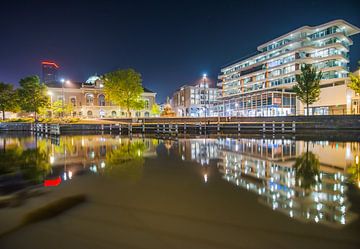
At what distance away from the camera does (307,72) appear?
44.0 meters

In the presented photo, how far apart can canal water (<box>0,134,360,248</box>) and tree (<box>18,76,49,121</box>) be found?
1956 inches

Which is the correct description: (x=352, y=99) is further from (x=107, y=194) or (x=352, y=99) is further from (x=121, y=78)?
(x=107, y=194)

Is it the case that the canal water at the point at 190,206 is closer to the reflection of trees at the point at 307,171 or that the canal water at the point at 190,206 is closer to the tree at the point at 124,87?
the reflection of trees at the point at 307,171

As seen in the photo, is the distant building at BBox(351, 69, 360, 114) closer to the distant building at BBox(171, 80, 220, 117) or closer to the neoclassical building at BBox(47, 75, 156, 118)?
the neoclassical building at BBox(47, 75, 156, 118)

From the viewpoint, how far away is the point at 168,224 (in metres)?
4.22

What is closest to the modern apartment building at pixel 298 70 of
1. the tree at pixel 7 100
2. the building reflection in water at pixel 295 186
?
the building reflection in water at pixel 295 186

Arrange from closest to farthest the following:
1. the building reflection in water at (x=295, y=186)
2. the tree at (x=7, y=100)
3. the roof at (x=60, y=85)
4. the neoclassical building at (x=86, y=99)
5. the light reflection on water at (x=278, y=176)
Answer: the building reflection in water at (x=295, y=186) → the light reflection on water at (x=278, y=176) → the tree at (x=7, y=100) → the roof at (x=60, y=85) → the neoclassical building at (x=86, y=99)

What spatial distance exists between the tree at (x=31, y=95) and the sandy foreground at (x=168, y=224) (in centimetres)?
5408

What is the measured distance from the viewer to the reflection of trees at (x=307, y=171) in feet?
21.9

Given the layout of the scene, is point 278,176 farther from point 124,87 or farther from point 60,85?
point 60,85

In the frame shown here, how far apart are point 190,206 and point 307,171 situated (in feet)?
17.2

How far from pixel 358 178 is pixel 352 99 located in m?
61.0

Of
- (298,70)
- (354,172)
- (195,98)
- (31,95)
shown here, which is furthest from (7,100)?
(195,98)

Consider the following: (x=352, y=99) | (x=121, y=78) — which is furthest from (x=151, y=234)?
(x=352, y=99)
